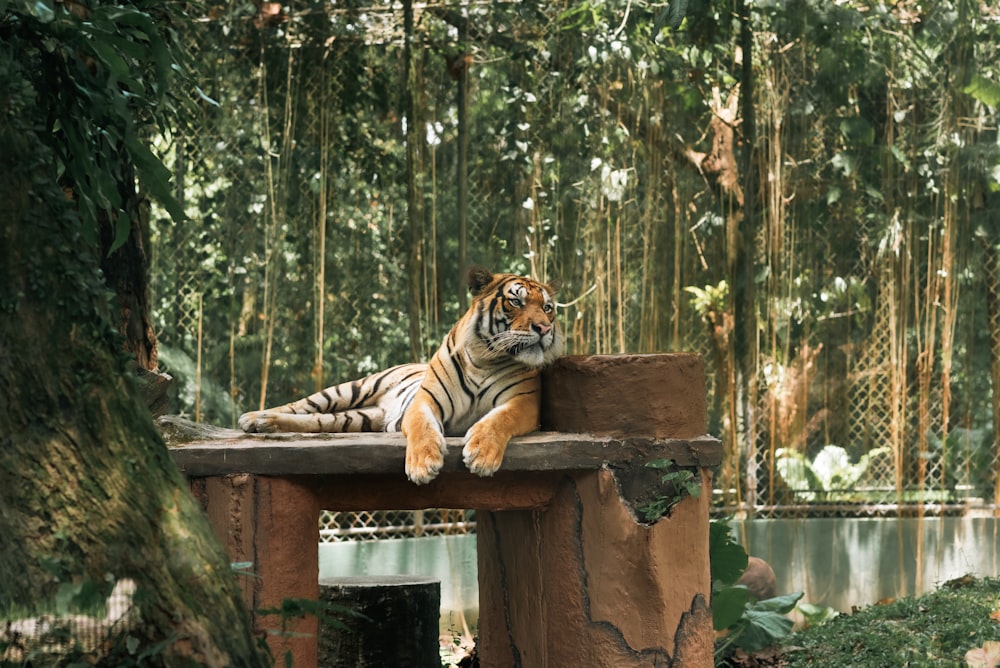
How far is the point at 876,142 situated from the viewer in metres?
7.68

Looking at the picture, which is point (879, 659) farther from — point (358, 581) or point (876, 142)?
point (876, 142)

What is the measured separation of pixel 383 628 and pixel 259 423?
133cm

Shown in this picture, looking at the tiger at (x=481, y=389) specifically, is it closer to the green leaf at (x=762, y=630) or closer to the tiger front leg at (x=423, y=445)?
the tiger front leg at (x=423, y=445)

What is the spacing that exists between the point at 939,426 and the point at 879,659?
9.30ft

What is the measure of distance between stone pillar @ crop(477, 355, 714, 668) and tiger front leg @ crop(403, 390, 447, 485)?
0.51m

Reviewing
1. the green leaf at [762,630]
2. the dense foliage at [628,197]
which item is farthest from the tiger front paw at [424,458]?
the dense foliage at [628,197]

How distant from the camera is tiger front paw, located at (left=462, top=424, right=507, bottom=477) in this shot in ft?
11.4

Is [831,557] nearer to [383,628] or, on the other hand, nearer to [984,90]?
[984,90]

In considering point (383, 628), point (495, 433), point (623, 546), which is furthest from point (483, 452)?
point (383, 628)

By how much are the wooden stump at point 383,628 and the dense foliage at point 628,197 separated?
7.42 ft

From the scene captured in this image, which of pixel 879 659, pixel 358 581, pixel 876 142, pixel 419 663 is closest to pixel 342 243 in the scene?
pixel 358 581

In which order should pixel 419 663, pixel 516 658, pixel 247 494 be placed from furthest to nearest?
pixel 419 663 → pixel 516 658 → pixel 247 494

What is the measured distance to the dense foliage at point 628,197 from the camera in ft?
23.8


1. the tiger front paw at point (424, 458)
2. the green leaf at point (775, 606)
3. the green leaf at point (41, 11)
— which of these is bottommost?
the green leaf at point (775, 606)
